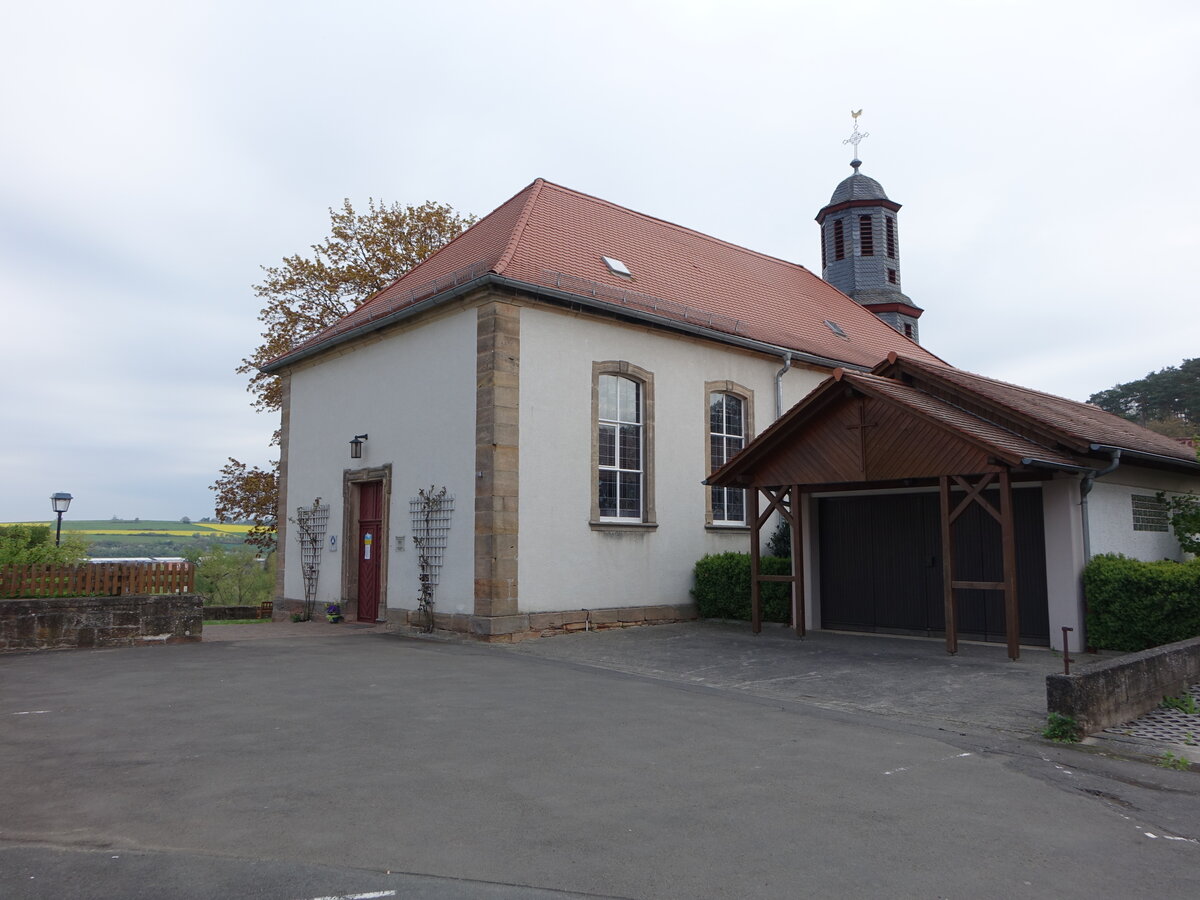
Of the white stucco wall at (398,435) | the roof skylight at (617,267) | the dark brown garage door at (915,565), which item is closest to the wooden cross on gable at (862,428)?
the dark brown garage door at (915,565)

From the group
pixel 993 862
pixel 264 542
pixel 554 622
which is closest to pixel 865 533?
pixel 554 622

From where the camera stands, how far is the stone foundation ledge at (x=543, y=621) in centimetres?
1348

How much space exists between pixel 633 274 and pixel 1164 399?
5241 centimetres

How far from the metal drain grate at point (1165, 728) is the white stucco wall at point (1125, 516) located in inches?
173

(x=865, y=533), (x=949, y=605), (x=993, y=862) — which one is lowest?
(x=993, y=862)

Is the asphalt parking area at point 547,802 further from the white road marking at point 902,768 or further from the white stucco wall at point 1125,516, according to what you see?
the white stucco wall at point 1125,516

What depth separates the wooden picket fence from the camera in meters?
12.5

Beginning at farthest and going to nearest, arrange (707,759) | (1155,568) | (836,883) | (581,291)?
(581,291) → (1155,568) → (707,759) → (836,883)

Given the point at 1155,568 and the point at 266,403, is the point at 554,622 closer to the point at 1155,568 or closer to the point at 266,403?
the point at 1155,568

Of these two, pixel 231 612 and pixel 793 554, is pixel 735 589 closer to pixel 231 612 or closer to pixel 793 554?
pixel 793 554

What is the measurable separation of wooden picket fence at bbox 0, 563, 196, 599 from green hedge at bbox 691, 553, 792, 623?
27.8 ft

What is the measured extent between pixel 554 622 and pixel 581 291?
215 inches

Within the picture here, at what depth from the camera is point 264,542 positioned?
25969 mm

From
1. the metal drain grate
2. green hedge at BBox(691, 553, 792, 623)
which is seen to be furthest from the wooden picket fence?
the metal drain grate
